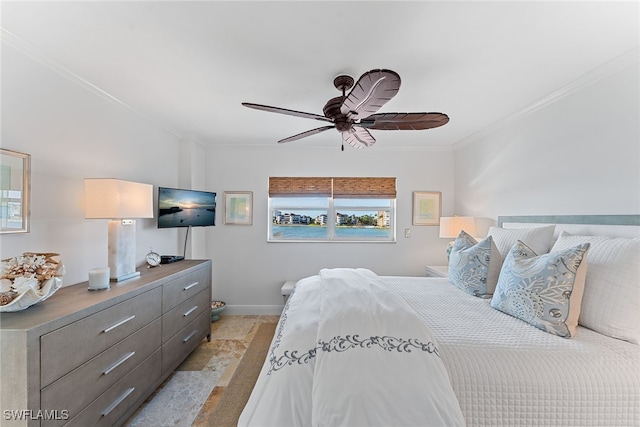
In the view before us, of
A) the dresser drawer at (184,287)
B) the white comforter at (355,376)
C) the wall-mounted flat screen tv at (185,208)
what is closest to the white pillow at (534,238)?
the white comforter at (355,376)

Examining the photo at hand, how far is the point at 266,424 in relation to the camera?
3.25ft

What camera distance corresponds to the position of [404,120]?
178cm

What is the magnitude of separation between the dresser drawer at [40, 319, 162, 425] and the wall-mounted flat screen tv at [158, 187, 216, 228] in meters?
1.24

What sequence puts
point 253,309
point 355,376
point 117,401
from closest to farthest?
1. point 355,376
2. point 117,401
3. point 253,309

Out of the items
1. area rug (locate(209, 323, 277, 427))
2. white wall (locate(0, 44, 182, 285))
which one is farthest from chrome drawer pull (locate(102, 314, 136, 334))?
area rug (locate(209, 323, 277, 427))

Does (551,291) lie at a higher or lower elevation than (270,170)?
lower

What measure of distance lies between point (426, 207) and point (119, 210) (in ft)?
11.6

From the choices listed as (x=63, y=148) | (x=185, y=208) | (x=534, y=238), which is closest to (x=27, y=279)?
(x=63, y=148)

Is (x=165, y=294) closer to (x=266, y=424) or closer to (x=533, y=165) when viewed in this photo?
(x=266, y=424)

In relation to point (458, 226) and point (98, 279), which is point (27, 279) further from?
point (458, 226)

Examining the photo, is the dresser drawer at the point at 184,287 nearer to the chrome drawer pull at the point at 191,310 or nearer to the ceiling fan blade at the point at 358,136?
the chrome drawer pull at the point at 191,310

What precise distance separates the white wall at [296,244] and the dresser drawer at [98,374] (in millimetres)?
1745

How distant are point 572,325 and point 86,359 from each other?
2.61 metres

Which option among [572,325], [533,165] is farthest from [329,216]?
[572,325]
